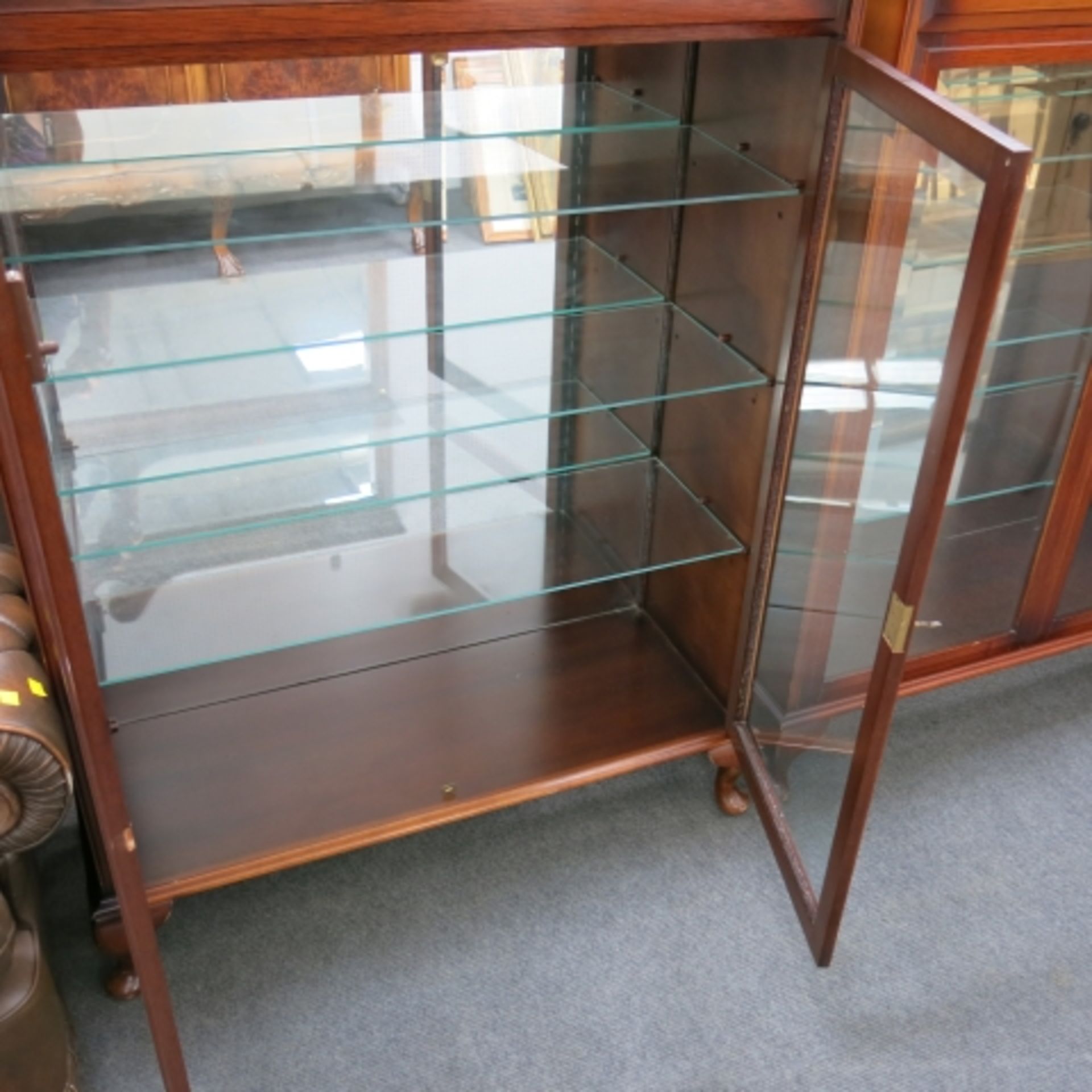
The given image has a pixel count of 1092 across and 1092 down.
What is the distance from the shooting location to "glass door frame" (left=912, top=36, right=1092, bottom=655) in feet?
3.61

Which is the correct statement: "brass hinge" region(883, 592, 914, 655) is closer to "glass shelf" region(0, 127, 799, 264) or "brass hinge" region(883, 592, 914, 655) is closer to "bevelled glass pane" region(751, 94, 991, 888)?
"bevelled glass pane" region(751, 94, 991, 888)

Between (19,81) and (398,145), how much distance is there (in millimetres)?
364

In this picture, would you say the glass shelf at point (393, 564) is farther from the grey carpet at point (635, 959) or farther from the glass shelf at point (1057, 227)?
the glass shelf at point (1057, 227)

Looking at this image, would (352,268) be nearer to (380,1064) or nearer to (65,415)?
(65,415)

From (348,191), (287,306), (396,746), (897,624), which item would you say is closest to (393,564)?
(396,746)

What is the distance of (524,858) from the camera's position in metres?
1.45

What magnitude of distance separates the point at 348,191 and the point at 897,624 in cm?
66

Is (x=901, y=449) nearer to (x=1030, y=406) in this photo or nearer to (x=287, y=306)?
(x=1030, y=406)

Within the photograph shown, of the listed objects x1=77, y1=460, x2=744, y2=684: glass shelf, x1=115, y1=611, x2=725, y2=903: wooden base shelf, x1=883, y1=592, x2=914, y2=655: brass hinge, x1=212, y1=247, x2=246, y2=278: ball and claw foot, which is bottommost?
x1=115, y1=611, x2=725, y2=903: wooden base shelf

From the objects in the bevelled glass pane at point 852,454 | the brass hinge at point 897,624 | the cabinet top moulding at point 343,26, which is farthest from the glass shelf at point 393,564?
the cabinet top moulding at point 343,26

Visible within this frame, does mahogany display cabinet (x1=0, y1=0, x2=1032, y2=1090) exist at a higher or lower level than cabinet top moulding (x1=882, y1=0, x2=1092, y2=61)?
lower

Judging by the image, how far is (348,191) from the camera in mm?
1191

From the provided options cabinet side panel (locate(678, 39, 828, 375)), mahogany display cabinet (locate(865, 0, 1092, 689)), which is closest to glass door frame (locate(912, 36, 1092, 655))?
mahogany display cabinet (locate(865, 0, 1092, 689))

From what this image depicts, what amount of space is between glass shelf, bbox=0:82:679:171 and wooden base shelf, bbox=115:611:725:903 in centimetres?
65
